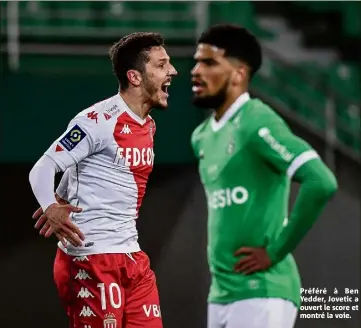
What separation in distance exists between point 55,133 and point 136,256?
131cm

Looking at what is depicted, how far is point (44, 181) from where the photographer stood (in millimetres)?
3234

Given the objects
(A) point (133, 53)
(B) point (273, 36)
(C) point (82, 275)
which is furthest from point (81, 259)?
(B) point (273, 36)

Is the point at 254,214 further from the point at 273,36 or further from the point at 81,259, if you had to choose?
the point at 273,36

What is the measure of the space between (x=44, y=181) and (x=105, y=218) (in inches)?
12.5

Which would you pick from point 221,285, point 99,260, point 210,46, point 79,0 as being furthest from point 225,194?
point 79,0

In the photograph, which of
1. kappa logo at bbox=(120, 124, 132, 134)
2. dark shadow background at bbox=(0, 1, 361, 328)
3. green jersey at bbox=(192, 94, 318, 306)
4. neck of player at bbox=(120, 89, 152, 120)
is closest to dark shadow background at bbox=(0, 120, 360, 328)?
dark shadow background at bbox=(0, 1, 361, 328)

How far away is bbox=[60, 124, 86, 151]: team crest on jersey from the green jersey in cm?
105

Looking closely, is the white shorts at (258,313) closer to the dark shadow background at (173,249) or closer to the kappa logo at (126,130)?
the kappa logo at (126,130)

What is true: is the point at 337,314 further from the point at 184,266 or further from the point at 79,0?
the point at 79,0

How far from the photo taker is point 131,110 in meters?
3.54

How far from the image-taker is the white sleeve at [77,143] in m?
3.31

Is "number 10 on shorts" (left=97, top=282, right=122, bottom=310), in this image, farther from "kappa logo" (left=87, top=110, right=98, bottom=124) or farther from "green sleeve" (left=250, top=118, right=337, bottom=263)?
"green sleeve" (left=250, top=118, right=337, bottom=263)

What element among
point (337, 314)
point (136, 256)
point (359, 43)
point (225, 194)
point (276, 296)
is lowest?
point (337, 314)

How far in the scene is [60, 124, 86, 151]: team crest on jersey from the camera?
332 cm
